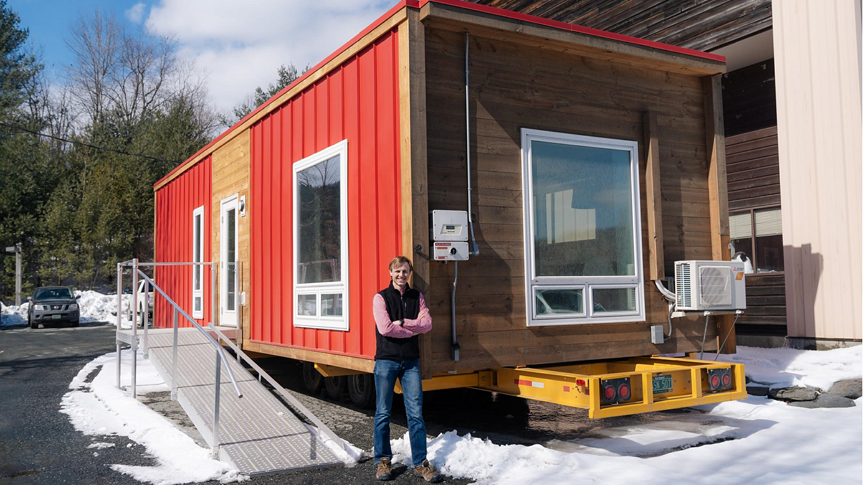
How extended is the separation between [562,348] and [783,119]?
236 inches

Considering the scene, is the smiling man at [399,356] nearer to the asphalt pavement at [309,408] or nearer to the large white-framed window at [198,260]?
the asphalt pavement at [309,408]

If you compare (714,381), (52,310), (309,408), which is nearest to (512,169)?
(714,381)

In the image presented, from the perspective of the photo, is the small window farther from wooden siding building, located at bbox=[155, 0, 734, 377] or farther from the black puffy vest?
the black puffy vest

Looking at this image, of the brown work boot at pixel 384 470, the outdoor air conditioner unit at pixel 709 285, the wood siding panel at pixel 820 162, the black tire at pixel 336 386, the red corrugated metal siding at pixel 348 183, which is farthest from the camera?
the wood siding panel at pixel 820 162

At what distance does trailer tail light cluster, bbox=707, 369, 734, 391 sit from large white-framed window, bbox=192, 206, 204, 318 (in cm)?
792

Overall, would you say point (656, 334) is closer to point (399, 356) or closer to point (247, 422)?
point (399, 356)

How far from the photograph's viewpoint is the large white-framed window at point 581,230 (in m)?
6.20

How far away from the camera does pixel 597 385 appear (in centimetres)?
510

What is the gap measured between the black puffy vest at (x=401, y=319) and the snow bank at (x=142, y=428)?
1.40 m

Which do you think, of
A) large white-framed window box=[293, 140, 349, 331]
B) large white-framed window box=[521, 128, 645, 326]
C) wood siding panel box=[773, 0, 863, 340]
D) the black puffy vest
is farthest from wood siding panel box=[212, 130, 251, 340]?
wood siding panel box=[773, 0, 863, 340]

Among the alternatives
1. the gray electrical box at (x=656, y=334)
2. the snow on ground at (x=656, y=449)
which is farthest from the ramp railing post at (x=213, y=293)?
the gray electrical box at (x=656, y=334)

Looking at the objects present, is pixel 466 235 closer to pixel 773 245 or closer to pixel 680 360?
pixel 680 360

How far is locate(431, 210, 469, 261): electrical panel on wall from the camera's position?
5.57m

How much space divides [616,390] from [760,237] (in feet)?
25.4
